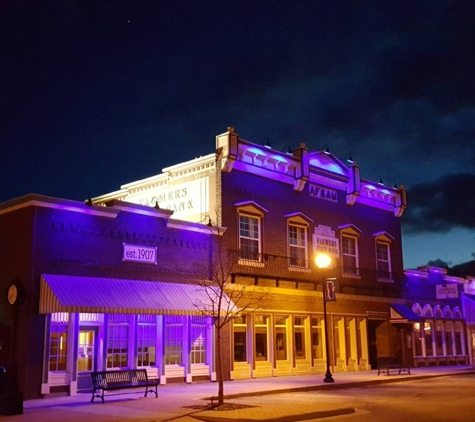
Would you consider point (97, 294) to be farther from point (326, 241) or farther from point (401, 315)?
point (401, 315)

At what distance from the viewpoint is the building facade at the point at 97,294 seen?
19.0 m

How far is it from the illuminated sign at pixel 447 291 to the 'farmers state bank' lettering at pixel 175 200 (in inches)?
707

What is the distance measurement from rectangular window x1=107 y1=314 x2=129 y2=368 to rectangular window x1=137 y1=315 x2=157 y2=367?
53 cm

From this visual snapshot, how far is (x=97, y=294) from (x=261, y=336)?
942 cm

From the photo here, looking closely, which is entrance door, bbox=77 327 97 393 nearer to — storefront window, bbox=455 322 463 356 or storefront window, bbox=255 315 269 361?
storefront window, bbox=255 315 269 361

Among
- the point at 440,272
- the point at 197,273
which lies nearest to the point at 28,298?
the point at 197,273

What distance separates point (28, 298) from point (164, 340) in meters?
5.61

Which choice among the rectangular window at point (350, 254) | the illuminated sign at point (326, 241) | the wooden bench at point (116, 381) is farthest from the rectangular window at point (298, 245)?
the wooden bench at point (116, 381)

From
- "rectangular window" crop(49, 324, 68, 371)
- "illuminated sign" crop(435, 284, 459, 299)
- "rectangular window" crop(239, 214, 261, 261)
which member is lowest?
"rectangular window" crop(49, 324, 68, 371)

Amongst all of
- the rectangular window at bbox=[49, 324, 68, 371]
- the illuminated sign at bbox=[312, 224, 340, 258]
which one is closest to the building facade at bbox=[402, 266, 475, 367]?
the illuminated sign at bbox=[312, 224, 340, 258]

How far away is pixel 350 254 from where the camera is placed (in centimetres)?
3266

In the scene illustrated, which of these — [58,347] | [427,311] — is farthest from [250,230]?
[427,311]

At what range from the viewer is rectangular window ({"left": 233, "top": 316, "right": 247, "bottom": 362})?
2580cm

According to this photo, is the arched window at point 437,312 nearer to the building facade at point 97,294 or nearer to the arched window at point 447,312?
the arched window at point 447,312
